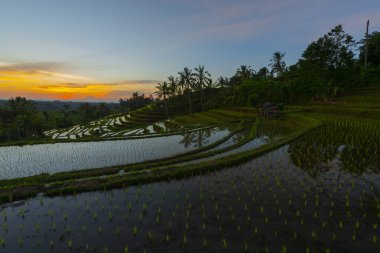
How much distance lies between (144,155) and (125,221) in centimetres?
1042

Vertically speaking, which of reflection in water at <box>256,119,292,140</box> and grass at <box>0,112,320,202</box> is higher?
grass at <box>0,112,320,202</box>

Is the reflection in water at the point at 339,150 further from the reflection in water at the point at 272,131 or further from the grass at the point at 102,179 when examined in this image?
the grass at the point at 102,179

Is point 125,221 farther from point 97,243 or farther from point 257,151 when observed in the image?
point 257,151

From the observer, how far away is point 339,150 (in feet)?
48.6

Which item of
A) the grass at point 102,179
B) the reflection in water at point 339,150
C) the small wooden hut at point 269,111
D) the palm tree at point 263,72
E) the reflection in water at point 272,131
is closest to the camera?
the grass at point 102,179

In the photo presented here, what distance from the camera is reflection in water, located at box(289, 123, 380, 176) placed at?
12199 mm

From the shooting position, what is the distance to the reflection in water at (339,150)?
12.2m

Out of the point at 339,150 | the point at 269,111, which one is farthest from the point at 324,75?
the point at 339,150

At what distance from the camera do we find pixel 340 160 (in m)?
13.1

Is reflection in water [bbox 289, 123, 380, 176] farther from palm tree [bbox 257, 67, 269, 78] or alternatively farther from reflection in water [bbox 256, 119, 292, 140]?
palm tree [bbox 257, 67, 269, 78]

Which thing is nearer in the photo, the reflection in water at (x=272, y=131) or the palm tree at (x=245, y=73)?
the reflection in water at (x=272, y=131)

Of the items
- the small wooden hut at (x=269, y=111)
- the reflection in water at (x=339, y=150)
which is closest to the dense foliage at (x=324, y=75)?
the small wooden hut at (x=269, y=111)

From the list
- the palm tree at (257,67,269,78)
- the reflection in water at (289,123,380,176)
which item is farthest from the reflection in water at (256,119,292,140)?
the palm tree at (257,67,269,78)

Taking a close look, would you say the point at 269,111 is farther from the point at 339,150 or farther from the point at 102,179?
the point at 102,179
